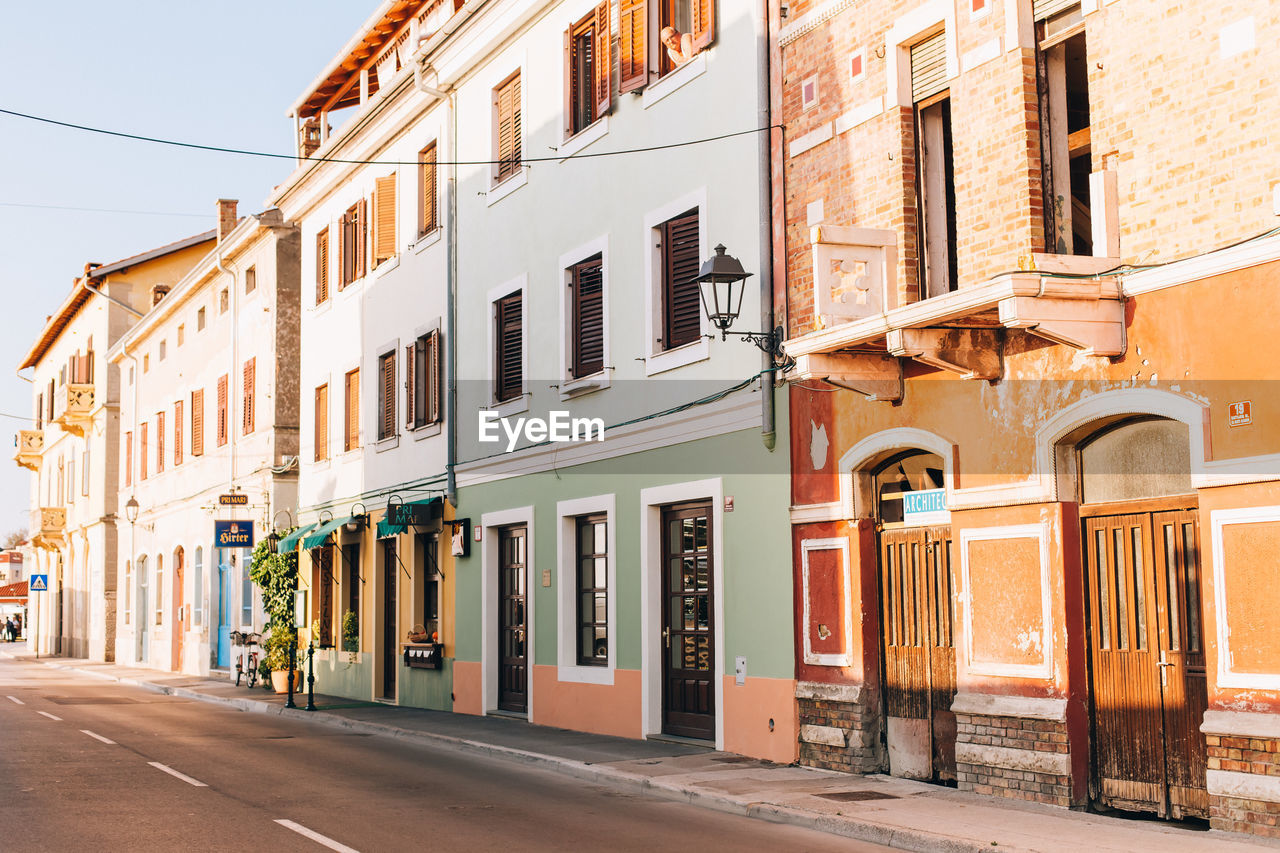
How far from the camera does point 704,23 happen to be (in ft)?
52.2

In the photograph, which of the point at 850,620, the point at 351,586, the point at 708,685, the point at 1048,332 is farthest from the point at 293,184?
the point at 1048,332

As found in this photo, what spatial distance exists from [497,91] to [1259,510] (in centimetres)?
1475

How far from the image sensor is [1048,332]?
10.3 metres

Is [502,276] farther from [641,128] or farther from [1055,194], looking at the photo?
[1055,194]

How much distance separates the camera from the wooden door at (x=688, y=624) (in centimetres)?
1586

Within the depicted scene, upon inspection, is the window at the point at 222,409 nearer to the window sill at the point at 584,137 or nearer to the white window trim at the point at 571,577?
the white window trim at the point at 571,577

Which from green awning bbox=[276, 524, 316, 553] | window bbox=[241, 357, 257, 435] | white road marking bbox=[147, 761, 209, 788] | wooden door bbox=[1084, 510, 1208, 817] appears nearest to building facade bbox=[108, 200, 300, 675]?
window bbox=[241, 357, 257, 435]

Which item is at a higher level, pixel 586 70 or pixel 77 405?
pixel 586 70

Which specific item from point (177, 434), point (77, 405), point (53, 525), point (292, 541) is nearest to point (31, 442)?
point (53, 525)

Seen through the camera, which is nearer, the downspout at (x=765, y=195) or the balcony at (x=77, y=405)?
the downspout at (x=765, y=195)

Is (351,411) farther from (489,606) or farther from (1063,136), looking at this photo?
(1063,136)

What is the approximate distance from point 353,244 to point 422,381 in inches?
188

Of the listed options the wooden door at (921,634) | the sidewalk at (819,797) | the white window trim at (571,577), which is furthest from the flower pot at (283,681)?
the wooden door at (921,634)

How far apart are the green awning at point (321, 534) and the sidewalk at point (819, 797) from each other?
611 centimetres
